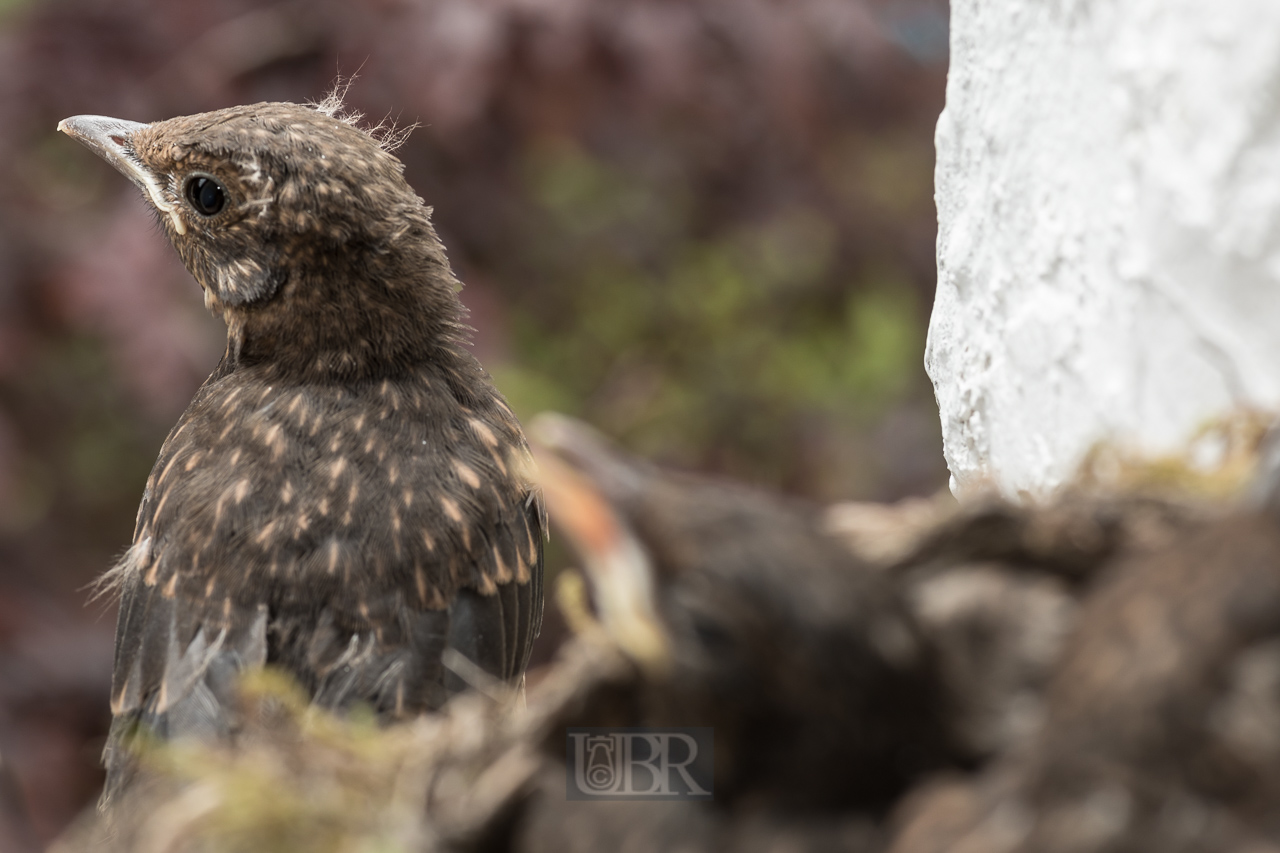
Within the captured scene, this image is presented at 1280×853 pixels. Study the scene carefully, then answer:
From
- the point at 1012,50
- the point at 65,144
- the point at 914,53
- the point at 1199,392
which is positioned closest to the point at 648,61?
the point at 914,53

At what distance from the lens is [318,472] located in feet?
4.68

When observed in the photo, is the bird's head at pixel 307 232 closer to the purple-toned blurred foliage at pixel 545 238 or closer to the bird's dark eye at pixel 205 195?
the bird's dark eye at pixel 205 195

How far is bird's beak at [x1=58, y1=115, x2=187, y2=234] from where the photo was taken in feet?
5.28

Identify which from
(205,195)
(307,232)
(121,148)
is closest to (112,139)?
(121,148)

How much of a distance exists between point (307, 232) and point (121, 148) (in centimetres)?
42

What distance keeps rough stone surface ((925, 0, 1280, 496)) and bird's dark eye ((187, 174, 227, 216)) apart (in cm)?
85

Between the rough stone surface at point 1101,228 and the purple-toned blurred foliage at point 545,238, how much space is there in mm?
1321

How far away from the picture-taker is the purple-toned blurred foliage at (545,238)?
8.74 feet

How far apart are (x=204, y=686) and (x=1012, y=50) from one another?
3.37 ft

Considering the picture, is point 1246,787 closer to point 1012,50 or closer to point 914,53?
point 1012,50

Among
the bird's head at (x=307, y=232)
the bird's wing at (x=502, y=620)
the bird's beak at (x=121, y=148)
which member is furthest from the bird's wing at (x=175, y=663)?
the bird's beak at (x=121, y=148)

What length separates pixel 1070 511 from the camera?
0.78 metres

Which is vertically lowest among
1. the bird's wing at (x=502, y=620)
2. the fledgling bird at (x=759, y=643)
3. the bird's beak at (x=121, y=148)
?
the fledgling bird at (x=759, y=643)

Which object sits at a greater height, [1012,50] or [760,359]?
[760,359]
